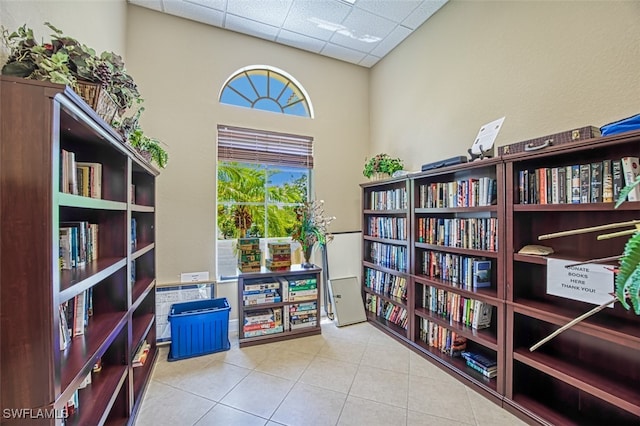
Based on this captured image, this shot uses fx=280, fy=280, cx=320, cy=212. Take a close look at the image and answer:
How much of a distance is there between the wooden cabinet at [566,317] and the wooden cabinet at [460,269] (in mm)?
95

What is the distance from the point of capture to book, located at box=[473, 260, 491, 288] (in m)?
2.24

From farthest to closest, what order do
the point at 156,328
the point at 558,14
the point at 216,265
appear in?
1. the point at 216,265
2. the point at 156,328
3. the point at 558,14

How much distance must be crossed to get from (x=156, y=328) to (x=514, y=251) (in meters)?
3.22

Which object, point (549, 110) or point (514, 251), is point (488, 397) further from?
point (549, 110)

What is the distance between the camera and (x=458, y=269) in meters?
2.41

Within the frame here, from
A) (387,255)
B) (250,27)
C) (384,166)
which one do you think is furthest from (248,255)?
(250,27)

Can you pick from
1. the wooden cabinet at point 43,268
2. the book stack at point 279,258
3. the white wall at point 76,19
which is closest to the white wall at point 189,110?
the white wall at point 76,19

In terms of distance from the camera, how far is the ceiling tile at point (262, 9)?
2.78 metres

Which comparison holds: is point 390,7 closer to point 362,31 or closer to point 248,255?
point 362,31

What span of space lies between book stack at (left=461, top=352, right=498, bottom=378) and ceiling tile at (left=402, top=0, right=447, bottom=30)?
333 cm

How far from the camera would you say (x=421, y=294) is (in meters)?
2.80

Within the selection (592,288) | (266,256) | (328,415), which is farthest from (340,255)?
(592,288)

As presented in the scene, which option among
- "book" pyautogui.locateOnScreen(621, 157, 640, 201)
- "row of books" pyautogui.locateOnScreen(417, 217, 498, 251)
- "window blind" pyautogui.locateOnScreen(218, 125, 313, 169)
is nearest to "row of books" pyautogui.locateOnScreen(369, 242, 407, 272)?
"row of books" pyautogui.locateOnScreen(417, 217, 498, 251)

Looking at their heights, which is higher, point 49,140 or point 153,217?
point 49,140
